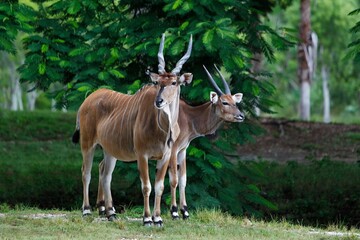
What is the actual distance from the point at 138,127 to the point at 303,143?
12281mm

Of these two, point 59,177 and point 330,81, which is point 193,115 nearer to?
point 59,177

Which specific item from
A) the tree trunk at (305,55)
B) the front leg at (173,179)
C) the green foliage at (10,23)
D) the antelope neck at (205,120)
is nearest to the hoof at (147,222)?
the front leg at (173,179)

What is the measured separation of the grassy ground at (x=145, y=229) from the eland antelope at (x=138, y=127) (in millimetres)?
358

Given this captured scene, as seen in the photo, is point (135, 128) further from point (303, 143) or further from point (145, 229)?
point (303, 143)

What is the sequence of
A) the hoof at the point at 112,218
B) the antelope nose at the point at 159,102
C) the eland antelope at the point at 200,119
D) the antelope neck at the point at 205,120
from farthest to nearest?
the antelope neck at the point at 205,120 → the eland antelope at the point at 200,119 → the hoof at the point at 112,218 → the antelope nose at the point at 159,102

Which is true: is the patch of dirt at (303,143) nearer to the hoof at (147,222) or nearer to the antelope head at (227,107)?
the antelope head at (227,107)

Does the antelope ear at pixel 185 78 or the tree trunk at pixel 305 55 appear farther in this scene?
the tree trunk at pixel 305 55

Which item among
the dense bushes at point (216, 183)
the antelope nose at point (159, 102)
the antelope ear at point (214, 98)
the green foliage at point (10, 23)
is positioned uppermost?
the green foliage at point (10, 23)

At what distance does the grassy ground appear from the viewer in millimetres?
10219

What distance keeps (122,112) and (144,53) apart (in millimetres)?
3710

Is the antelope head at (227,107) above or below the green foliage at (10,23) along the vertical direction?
below

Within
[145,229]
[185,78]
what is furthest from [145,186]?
[185,78]

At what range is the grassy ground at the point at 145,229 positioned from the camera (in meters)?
10.2

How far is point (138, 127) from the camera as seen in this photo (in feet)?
37.0
